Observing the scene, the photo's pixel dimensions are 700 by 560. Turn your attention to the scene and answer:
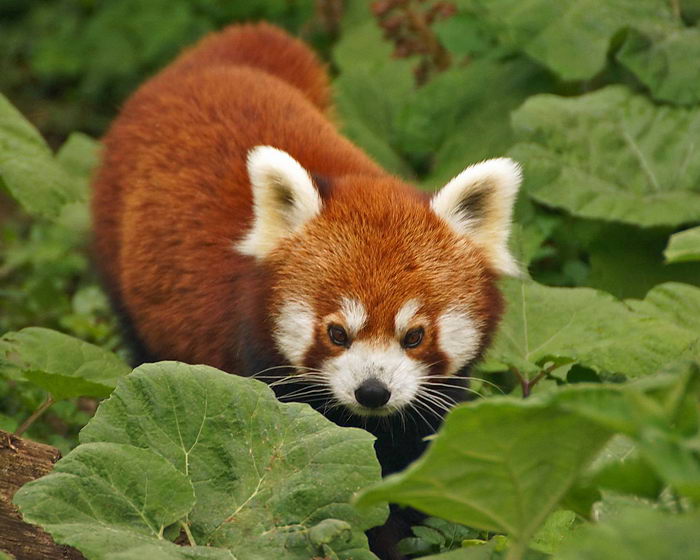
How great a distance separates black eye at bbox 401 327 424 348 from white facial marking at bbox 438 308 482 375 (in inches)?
2.5

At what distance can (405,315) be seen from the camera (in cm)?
273

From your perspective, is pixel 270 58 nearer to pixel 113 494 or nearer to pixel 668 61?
pixel 668 61

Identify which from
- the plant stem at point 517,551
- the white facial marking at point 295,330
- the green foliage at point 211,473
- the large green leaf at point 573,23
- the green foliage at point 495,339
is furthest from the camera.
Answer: the large green leaf at point 573,23

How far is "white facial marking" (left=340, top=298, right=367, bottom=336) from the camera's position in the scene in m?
2.72

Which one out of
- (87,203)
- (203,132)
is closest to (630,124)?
(203,132)

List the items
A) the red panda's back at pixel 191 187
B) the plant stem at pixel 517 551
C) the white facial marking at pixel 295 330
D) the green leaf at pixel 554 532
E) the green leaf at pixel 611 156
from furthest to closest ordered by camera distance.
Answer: the green leaf at pixel 611 156
the red panda's back at pixel 191 187
the white facial marking at pixel 295 330
the green leaf at pixel 554 532
the plant stem at pixel 517 551

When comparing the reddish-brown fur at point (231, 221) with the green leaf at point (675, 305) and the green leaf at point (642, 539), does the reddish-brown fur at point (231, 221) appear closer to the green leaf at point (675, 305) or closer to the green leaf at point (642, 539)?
the green leaf at point (675, 305)

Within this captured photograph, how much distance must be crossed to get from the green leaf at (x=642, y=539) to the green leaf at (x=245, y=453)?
2.40ft

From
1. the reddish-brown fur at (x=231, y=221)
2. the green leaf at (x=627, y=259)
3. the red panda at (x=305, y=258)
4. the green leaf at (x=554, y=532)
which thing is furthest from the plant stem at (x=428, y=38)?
the green leaf at (x=554, y=532)

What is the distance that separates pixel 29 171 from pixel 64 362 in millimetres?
867

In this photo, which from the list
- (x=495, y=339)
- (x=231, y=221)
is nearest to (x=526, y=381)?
(x=495, y=339)

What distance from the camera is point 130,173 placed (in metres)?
3.62

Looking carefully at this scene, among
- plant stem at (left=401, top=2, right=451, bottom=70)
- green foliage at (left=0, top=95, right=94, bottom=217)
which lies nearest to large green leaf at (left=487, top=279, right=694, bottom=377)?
green foliage at (left=0, top=95, right=94, bottom=217)

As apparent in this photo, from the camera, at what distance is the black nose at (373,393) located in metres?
2.67
